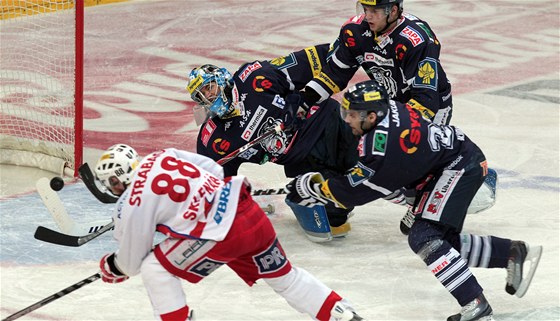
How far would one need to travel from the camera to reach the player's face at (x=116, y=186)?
3459 mm

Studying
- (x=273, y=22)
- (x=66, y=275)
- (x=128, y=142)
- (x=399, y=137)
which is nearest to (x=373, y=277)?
(x=399, y=137)

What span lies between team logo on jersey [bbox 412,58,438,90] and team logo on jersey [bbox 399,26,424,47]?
88mm

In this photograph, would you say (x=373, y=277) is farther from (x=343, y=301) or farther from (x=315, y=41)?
(x=315, y=41)

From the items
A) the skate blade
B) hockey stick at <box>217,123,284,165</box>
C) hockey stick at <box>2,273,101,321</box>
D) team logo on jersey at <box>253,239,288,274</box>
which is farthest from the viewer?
hockey stick at <box>217,123,284,165</box>

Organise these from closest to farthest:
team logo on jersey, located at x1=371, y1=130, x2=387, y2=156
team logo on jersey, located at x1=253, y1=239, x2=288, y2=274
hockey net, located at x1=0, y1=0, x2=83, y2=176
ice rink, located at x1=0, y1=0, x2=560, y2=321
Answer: team logo on jersey, located at x1=253, y1=239, x2=288, y2=274 → team logo on jersey, located at x1=371, y1=130, x2=387, y2=156 → ice rink, located at x1=0, y1=0, x2=560, y2=321 → hockey net, located at x1=0, y1=0, x2=83, y2=176

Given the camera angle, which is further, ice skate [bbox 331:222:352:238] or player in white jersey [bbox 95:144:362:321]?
ice skate [bbox 331:222:352:238]

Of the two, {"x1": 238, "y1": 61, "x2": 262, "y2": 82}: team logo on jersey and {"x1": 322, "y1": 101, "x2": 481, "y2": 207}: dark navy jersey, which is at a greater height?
{"x1": 322, "y1": 101, "x2": 481, "y2": 207}: dark navy jersey

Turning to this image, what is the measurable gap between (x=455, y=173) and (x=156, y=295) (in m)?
1.31

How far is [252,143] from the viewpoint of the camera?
4.79m

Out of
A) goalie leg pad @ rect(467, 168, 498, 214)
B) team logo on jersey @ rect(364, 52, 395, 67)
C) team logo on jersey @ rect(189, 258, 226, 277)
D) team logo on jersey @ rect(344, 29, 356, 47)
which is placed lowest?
goalie leg pad @ rect(467, 168, 498, 214)

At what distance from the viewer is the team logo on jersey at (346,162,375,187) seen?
399 cm

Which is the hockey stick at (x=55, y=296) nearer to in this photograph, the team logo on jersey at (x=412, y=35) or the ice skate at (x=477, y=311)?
the ice skate at (x=477, y=311)

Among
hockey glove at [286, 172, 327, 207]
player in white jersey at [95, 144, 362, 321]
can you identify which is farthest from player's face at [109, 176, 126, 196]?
hockey glove at [286, 172, 327, 207]

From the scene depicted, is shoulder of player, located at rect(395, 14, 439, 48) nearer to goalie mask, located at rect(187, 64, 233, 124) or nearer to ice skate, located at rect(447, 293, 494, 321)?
goalie mask, located at rect(187, 64, 233, 124)
